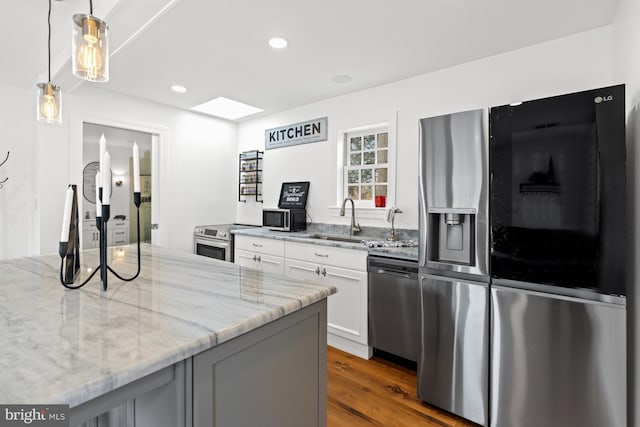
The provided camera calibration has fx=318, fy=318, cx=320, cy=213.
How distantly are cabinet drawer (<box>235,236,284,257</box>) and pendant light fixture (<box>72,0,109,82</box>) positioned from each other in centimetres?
220

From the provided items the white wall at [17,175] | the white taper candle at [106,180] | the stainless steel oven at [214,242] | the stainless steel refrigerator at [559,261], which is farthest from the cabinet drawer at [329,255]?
the white wall at [17,175]

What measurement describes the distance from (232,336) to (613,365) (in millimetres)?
1727

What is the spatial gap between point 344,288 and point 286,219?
1.25 m

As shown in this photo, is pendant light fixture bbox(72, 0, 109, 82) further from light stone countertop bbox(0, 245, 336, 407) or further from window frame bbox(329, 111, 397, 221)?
window frame bbox(329, 111, 397, 221)

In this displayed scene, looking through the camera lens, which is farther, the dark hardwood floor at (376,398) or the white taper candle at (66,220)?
the dark hardwood floor at (376,398)

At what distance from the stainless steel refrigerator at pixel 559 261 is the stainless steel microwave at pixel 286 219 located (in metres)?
2.32

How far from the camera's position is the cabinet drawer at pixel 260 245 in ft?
10.9

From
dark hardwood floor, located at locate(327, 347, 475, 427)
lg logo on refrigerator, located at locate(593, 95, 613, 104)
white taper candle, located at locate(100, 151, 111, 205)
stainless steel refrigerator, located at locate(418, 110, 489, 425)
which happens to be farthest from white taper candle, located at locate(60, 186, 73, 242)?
lg logo on refrigerator, located at locate(593, 95, 613, 104)

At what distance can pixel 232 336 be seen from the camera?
849mm

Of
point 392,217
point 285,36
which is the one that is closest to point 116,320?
point 285,36

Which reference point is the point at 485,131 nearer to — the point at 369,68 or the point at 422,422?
the point at 369,68

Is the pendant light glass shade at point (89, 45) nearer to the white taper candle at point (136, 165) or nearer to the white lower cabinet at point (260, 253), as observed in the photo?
the white taper candle at point (136, 165)

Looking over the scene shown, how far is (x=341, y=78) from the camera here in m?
3.05

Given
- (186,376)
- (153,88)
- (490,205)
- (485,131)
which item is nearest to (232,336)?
(186,376)
